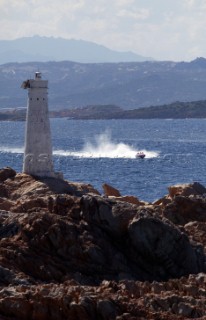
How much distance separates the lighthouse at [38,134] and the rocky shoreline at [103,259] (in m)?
18.8

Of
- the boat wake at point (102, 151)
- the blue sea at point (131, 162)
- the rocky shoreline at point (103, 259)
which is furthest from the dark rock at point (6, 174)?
the boat wake at point (102, 151)

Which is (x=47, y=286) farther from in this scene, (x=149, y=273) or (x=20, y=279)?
(x=149, y=273)

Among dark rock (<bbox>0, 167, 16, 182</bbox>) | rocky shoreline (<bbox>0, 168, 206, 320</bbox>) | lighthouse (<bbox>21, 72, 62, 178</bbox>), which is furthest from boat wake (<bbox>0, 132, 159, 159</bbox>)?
rocky shoreline (<bbox>0, 168, 206, 320</bbox>)

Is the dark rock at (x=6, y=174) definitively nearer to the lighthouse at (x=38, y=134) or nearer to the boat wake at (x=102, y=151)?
the lighthouse at (x=38, y=134)

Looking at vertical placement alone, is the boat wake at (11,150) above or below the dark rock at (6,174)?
below

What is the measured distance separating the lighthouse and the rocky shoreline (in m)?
18.8

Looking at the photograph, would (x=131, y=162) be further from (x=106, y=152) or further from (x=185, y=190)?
(x=185, y=190)

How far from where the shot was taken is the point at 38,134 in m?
43.3

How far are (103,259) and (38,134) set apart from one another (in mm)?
23064

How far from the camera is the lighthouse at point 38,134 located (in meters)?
43.2

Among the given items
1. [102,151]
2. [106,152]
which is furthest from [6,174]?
[102,151]

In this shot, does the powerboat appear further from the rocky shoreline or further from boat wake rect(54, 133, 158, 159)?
the rocky shoreline

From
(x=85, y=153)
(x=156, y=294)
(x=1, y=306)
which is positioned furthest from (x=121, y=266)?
(x=85, y=153)

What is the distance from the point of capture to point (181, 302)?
1634cm
